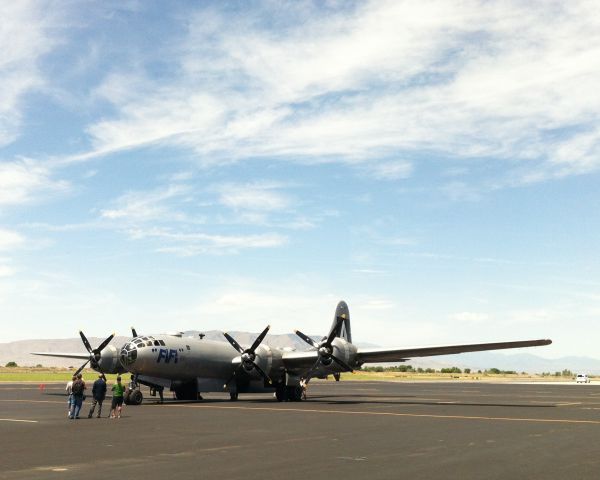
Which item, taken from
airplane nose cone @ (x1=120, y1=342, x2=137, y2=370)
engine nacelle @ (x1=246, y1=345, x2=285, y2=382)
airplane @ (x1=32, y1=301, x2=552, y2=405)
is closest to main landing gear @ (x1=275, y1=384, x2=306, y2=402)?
airplane @ (x1=32, y1=301, x2=552, y2=405)

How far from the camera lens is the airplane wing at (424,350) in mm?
40250

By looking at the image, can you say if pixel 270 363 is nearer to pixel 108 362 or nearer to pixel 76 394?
pixel 108 362

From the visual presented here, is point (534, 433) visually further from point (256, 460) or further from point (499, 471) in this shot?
point (256, 460)

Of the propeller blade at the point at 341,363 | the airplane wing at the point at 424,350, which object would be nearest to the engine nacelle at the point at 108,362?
the propeller blade at the point at 341,363

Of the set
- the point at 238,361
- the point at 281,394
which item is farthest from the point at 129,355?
the point at 281,394

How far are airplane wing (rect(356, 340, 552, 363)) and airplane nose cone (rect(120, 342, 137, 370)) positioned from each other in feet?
48.0

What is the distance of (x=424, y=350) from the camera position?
44406mm

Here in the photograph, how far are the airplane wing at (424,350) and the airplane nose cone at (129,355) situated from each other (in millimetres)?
14643

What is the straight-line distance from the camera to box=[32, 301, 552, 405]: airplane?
39938mm

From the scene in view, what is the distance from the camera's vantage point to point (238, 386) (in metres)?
46.3

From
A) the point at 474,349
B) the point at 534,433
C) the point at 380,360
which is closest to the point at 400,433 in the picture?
the point at 534,433

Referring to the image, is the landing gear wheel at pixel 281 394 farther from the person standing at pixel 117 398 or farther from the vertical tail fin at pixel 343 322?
the person standing at pixel 117 398

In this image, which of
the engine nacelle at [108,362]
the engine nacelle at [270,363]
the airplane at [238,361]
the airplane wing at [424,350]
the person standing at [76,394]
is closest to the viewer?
the person standing at [76,394]

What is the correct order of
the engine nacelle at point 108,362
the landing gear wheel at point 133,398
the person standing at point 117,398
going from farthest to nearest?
the engine nacelle at point 108,362 < the landing gear wheel at point 133,398 < the person standing at point 117,398
